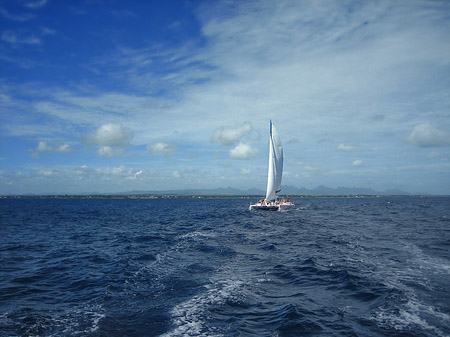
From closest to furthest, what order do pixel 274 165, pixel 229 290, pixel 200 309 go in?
1. pixel 200 309
2. pixel 229 290
3. pixel 274 165

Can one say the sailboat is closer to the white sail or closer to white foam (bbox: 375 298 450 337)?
the white sail

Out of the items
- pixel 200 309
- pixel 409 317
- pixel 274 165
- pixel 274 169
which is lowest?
pixel 200 309

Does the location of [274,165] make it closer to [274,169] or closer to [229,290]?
[274,169]

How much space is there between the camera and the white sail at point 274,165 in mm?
74562

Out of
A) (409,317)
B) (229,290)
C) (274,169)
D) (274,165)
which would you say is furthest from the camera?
(274,165)

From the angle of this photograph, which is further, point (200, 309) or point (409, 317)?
point (200, 309)

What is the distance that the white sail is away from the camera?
7456cm

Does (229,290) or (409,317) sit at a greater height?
(409,317)

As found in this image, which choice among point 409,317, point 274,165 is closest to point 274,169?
point 274,165

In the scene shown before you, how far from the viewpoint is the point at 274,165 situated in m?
75.8

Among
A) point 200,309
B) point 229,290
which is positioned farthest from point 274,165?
point 200,309

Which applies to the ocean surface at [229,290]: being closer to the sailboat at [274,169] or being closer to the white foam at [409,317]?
the white foam at [409,317]

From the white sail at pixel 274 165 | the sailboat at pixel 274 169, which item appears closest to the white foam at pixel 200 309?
the sailboat at pixel 274 169

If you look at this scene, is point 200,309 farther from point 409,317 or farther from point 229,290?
point 409,317
